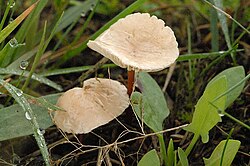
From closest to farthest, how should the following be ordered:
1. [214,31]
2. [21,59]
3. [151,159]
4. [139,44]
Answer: [151,159] < [139,44] < [21,59] < [214,31]

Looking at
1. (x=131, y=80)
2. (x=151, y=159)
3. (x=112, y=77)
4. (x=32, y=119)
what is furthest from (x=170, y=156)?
(x=112, y=77)

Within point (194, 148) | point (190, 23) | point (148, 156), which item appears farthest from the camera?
point (190, 23)

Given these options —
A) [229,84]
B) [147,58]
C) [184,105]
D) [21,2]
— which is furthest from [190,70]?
[21,2]

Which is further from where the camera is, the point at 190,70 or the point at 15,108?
the point at 190,70

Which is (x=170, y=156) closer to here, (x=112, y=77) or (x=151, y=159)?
(x=151, y=159)

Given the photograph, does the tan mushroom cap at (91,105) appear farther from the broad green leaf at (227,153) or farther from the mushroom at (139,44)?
the broad green leaf at (227,153)

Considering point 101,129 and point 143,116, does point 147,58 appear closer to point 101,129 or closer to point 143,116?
point 143,116
